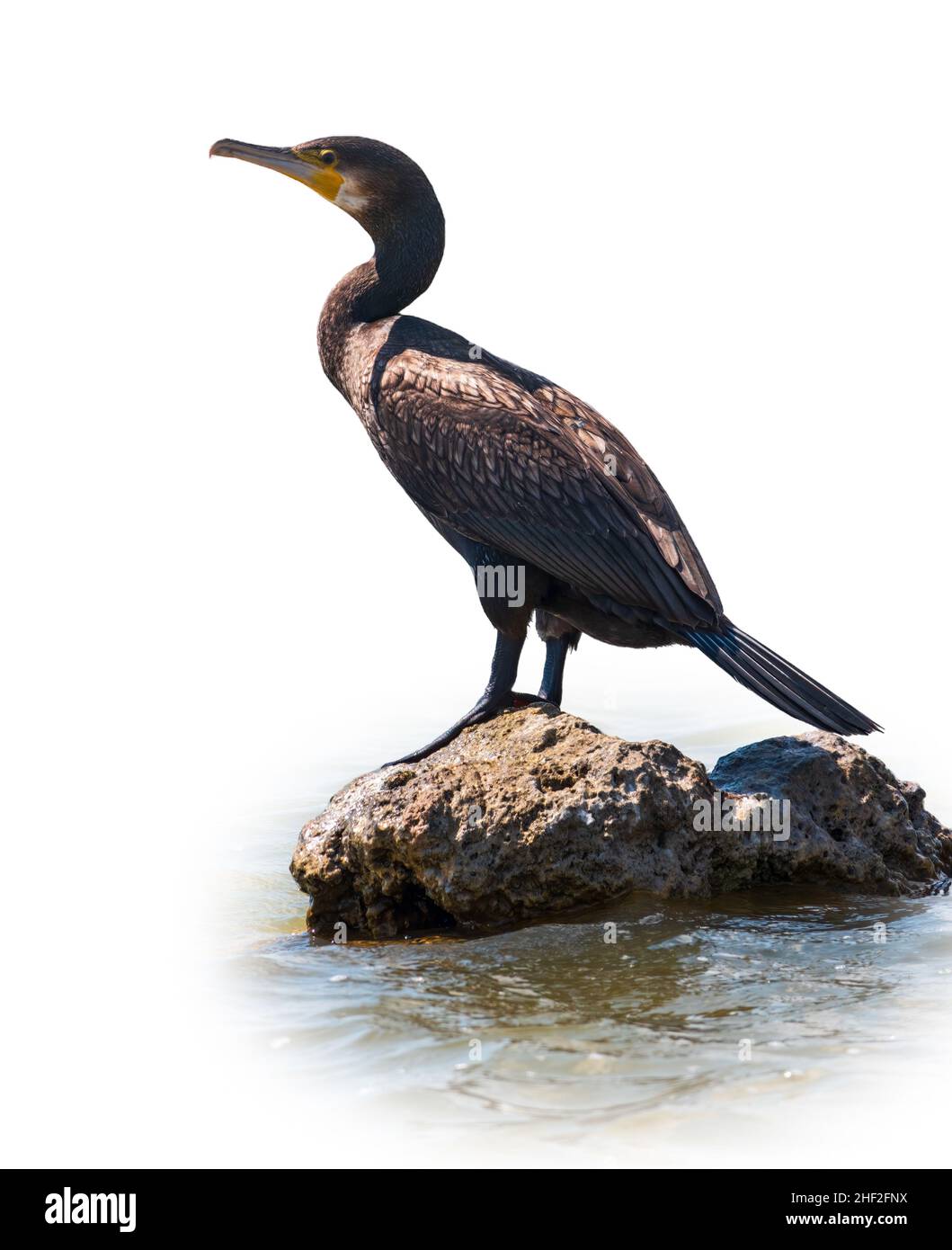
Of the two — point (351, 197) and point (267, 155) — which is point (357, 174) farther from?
point (267, 155)

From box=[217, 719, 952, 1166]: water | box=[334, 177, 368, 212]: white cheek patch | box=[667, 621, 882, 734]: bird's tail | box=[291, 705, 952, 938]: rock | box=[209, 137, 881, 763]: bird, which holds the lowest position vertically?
box=[217, 719, 952, 1166]: water

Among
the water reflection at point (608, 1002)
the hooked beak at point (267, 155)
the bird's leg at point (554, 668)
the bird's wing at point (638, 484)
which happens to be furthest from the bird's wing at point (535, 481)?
the water reflection at point (608, 1002)

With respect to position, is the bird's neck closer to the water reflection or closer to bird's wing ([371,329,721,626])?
bird's wing ([371,329,721,626])

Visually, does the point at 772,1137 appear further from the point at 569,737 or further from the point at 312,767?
the point at 312,767

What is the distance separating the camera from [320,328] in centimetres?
842

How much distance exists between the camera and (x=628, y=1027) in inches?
241

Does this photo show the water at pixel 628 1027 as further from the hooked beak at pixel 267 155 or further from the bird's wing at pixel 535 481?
the hooked beak at pixel 267 155

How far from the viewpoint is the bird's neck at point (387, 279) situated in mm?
8266

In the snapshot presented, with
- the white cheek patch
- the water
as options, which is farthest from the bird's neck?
the water

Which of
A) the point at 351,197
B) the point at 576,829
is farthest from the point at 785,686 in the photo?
the point at 351,197

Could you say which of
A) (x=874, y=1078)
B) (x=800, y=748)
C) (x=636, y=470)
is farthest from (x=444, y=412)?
(x=874, y=1078)

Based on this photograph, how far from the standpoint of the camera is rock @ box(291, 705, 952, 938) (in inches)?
271

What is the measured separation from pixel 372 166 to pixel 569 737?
3.17 m

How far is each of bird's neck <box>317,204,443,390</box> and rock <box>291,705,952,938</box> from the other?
7.38ft
